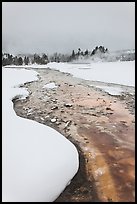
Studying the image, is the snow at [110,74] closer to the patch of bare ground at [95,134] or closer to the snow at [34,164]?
the patch of bare ground at [95,134]

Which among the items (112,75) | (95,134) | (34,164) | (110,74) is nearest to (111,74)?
(110,74)

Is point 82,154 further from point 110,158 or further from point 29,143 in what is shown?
point 29,143

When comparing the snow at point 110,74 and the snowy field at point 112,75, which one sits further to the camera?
the snow at point 110,74

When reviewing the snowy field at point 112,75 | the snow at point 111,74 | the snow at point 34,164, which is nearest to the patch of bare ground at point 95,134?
the snow at point 34,164

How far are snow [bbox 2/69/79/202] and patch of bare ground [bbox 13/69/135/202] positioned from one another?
0.62 feet

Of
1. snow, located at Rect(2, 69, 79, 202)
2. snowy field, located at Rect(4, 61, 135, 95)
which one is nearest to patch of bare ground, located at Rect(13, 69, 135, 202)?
snow, located at Rect(2, 69, 79, 202)

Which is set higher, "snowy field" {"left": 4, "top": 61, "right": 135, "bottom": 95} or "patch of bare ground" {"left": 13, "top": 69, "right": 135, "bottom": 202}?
"snowy field" {"left": 4, "top": 61, "right": 135, "bottom": 95}

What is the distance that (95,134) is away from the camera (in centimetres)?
542

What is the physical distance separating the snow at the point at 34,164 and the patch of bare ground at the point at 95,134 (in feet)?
0.62

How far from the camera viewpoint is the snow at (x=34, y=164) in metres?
3.03

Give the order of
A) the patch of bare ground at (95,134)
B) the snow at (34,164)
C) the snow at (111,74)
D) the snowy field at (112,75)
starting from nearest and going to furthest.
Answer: the snow at (34,164) → the patch of bare ground at (95,134) → the snowy field at (112,75) → the snow at (111,74)

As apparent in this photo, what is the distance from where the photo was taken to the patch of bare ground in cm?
339

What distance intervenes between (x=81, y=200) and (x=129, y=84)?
30.4ft

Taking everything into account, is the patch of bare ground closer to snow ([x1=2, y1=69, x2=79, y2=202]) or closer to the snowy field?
snow ([x1=2, y1=69, x2=79, y2=202])
